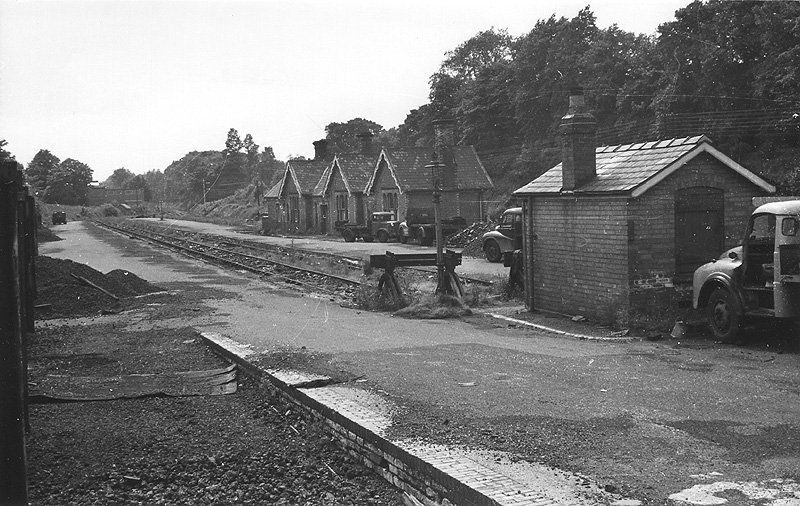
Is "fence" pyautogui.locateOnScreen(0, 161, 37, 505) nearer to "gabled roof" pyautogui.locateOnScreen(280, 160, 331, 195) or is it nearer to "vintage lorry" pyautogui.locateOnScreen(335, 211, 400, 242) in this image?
"vintage lorry" pyautogui.locateOnScreen(335, 211, 400, 242)

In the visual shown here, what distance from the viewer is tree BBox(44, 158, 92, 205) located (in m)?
121

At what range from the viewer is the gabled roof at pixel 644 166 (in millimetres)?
13344

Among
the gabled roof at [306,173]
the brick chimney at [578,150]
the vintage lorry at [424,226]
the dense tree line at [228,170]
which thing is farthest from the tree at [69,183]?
the brick chimney at [578,150]

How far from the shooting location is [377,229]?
44.2 m

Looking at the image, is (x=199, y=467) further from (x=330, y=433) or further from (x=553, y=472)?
(x=553, y=472)

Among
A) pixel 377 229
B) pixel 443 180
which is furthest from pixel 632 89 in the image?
pixel 377 229

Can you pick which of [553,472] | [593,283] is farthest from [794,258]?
[553,472]

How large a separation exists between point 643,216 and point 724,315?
2.25 metres

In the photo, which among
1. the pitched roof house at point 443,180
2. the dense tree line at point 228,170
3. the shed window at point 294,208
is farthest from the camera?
the dense tree line at point 228,170

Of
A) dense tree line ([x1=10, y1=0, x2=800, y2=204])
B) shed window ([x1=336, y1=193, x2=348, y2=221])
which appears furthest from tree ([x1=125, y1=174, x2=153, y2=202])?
shed window ([x1=336, y1=193, x2=348, y2=221])

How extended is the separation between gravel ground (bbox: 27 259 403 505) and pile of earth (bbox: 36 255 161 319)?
684cm

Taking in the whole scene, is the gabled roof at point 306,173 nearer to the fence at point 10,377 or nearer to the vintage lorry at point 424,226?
the vintage lorry at point 424,226

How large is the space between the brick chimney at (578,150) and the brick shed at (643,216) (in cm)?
2

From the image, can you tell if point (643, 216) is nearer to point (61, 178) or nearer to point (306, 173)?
point (306, 173)
